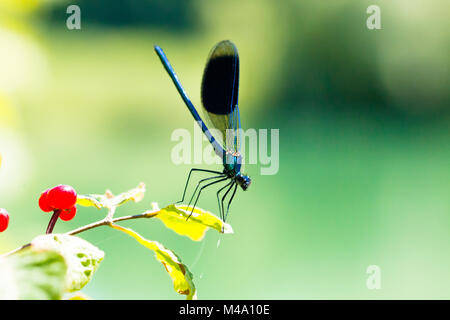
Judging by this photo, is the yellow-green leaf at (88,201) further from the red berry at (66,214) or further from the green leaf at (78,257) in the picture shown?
the green leaf at (78,257)

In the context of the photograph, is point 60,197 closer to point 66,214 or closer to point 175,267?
point 66,214

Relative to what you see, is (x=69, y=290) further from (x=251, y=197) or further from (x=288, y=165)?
(x=288, y=165)

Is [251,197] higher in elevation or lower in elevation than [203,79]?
lower

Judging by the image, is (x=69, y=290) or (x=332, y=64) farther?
(x=332, y=64)

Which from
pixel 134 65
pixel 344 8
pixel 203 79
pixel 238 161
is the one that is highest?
pixel 344 8

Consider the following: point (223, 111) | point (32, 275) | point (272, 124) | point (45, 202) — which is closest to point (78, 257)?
point (32, 275)
